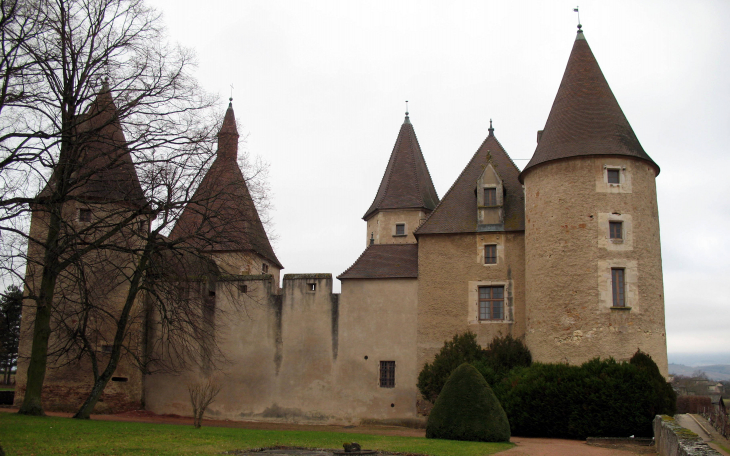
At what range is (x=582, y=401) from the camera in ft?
60.7

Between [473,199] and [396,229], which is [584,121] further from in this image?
[396,229]

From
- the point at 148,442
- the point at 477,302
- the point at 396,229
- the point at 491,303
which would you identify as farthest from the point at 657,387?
the point at 396,229

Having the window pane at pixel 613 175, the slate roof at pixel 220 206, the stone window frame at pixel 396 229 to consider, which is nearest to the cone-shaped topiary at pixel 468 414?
the slate roof at pixel 220 206

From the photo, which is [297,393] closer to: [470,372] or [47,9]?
[470,372]

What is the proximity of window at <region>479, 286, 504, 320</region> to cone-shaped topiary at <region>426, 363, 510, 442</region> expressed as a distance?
268 inches

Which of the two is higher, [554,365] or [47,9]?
[47,9]

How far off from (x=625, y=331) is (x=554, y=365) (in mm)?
2445

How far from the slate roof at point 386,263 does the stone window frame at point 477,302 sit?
2208 millimetres

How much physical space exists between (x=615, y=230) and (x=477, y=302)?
5.45m

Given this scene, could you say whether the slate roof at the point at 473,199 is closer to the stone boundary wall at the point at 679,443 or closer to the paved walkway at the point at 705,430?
the paved walkway at the point at 705,430

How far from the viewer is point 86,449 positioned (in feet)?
36.3

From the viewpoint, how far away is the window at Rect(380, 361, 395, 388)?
23.5m

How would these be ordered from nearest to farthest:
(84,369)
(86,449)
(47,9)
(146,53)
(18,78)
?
1. (86,449)
2. (18,78)
3. (47,9)
4. (146,53)
5. (84,369)

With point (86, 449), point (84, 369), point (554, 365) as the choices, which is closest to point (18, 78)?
point (86, 449)
